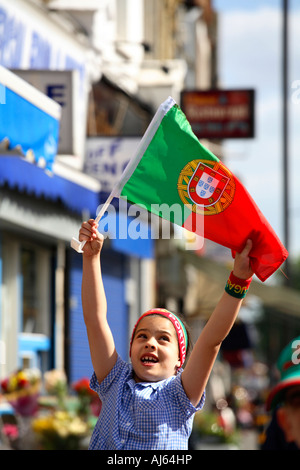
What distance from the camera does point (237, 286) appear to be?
12.6ft

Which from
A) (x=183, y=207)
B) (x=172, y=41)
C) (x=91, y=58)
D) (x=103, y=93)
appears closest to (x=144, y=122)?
(x=103, y=93)

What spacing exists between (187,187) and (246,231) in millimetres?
339

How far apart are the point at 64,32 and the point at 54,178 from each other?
241cm

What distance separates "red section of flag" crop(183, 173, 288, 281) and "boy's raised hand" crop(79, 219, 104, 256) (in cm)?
38

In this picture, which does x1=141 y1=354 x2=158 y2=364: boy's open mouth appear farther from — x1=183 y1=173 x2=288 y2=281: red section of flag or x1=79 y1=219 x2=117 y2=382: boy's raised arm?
x1=183 y1=173 x2=288 y2=281: red section of flag

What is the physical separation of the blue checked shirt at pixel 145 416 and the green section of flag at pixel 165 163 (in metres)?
0.70

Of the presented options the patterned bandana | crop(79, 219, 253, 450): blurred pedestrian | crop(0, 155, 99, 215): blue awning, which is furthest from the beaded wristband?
crop(0, 155, 99, 215): blue awning

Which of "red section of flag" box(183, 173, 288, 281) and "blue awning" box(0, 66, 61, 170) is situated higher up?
"blue awning" box(0, 66, 61, 170)

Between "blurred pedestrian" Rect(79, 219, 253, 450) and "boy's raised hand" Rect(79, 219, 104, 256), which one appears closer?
"blurred pedestrian" Rect(79, 219, 253, 450)

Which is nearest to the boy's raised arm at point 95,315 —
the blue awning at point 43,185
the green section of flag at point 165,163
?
the green section of flag at point 165,163

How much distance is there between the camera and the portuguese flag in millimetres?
4020

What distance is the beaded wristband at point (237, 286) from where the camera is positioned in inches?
151

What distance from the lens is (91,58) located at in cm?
1374

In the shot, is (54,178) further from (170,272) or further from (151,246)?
(170,272)
